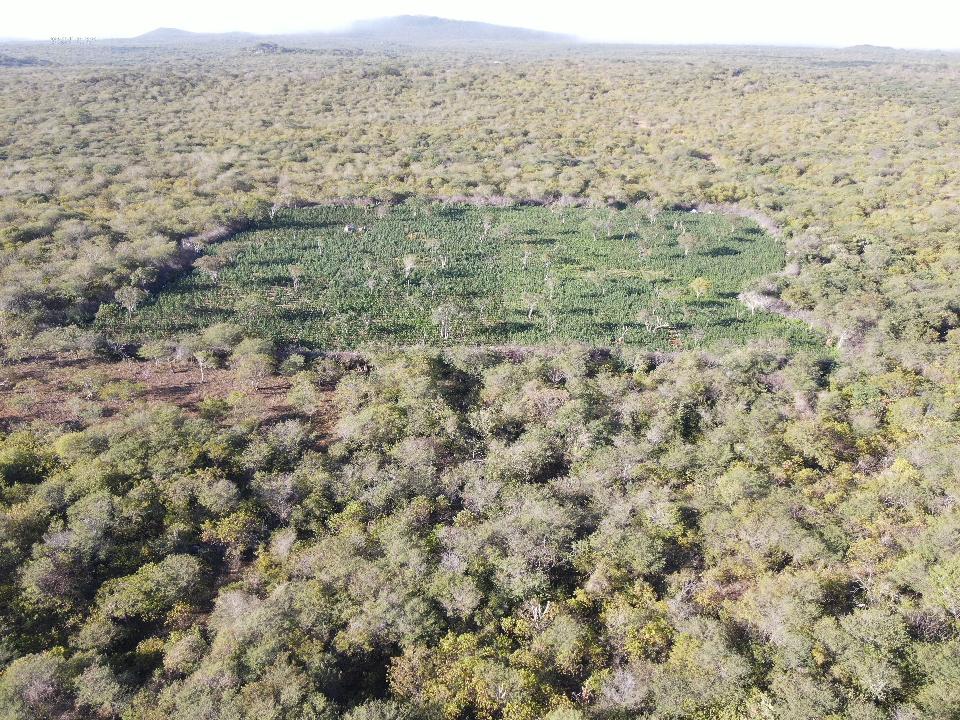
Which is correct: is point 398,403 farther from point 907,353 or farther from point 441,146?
point 441,146

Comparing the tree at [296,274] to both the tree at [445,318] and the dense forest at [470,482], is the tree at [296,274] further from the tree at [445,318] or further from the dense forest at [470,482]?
the tree at [445,318]

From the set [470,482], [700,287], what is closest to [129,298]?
[470,482]

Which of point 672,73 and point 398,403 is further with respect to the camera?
point 672,73

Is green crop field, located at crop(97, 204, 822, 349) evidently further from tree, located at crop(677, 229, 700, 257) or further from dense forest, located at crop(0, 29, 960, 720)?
dense forest, located at crop(0, 29, 960, 720)

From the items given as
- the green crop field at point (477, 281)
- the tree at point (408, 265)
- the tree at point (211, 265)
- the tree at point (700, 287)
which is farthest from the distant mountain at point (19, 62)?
the tree at point (700, 287)

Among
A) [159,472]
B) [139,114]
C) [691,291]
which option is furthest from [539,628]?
[139,114]

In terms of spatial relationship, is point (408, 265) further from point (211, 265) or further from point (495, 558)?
point (495, 558)
